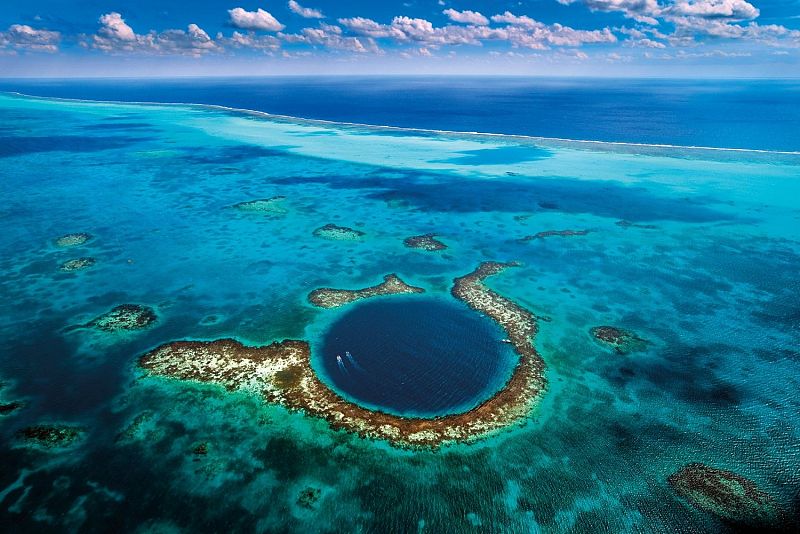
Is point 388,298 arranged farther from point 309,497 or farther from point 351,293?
point 309,497

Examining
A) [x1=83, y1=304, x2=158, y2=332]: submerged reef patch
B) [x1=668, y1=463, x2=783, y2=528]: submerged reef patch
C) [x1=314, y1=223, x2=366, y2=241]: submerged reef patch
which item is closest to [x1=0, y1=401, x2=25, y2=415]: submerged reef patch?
[x1=83, y1=304, x2=158, y2=332]: submerged reef patch

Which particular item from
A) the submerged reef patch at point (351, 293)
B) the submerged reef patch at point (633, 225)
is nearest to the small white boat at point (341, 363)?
the submerged reef patch at point (351, 293)

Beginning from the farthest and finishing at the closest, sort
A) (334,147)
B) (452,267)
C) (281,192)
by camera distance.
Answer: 1. (334,147)
2. (281,192)
3. (452,267)

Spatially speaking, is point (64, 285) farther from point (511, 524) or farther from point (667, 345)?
point (667, 345)

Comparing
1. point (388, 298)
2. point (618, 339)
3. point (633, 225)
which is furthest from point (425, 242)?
point (633, 225)

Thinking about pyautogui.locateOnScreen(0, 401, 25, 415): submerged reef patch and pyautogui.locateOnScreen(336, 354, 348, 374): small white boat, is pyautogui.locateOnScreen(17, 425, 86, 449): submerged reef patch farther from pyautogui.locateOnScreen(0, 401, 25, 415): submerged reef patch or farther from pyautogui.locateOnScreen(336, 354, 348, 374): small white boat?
pyautogui.locateOnScreen(336, 354, 348, 374): small white boat

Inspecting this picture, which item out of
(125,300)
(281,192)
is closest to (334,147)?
(281,192)
